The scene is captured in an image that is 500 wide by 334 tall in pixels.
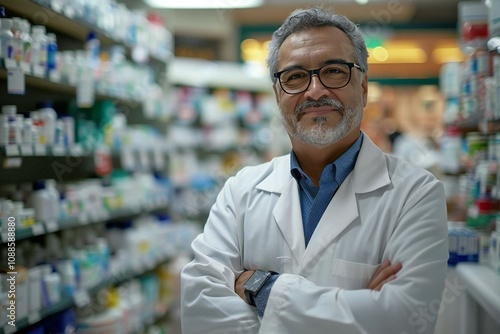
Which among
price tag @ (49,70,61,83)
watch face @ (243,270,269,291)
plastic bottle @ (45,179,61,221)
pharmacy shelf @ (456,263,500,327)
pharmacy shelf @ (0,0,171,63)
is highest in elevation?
pharmacy shelf @ (0,0,171,63)

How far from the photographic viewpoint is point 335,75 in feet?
6.15

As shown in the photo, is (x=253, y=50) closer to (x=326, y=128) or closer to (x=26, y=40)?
(x=26, y=40)

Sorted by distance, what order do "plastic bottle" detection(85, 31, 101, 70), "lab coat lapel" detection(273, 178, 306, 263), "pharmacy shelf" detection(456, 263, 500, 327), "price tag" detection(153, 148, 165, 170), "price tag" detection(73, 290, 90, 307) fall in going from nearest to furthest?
"lab coat lapel" detection(273, 178, 306, 263)
"pharmacy shelf" detection(456, 263, 500, 327)
"price tag" detection(73, 290, 90, 307)
"plastic bottle" detection(85, 31, 101, 70)
"price tag" detection(153, 148, 165, 170)

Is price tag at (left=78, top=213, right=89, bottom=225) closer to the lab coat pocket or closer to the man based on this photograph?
the man

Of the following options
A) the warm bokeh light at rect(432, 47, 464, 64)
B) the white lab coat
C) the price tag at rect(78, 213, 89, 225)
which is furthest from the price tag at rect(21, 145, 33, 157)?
the warm bokeh light at rect(432, 47, 464, 64)

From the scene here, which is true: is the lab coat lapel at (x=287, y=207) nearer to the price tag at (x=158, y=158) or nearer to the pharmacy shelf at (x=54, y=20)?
the pharmacy shelf at (x=54, y=20)

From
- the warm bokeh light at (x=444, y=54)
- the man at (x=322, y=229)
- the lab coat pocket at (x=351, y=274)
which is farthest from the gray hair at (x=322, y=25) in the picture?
the warm bokeh light at (x=444, y=54)

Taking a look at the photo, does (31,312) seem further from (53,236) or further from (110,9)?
(110,9)

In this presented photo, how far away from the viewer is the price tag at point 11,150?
95.4 inches

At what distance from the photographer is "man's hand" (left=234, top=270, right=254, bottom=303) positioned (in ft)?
5.97

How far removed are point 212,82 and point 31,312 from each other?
4.53 meters

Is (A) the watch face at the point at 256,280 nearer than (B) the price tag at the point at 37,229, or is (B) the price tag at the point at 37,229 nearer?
(A) the watch face at the point at 256,280

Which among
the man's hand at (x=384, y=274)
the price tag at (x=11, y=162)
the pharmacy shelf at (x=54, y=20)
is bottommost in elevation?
the man's hand at (x=384, y=274)

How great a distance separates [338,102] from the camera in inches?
72.7
